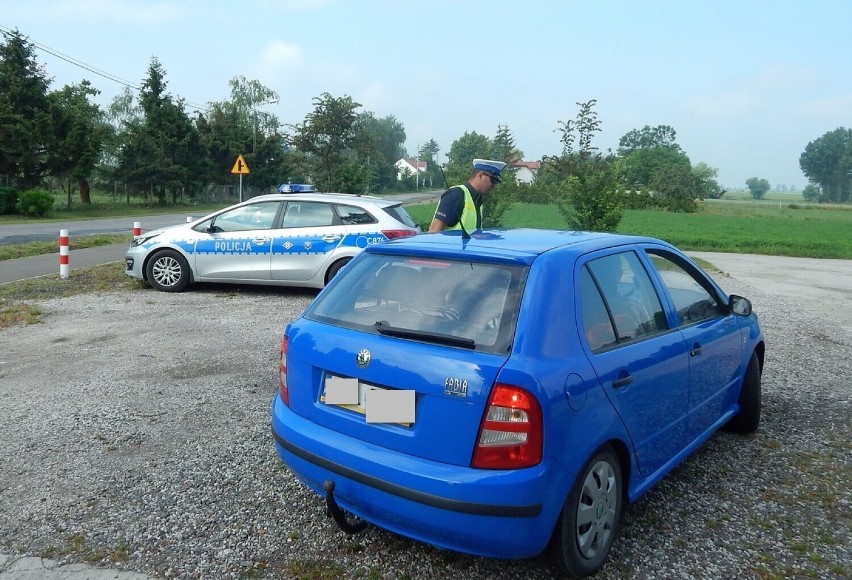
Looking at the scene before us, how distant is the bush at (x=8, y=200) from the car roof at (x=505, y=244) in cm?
3148

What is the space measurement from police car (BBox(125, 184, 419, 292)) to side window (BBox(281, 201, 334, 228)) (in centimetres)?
1

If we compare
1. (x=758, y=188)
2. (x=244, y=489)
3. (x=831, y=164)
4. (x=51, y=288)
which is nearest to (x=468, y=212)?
(x=244, y=489)

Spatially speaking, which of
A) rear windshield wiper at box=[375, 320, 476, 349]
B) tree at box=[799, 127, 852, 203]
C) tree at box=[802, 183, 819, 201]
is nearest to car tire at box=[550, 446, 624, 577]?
rear windshield wiper at box=[375, 320, 476, 349]

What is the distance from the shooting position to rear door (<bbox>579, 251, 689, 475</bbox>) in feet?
10.6

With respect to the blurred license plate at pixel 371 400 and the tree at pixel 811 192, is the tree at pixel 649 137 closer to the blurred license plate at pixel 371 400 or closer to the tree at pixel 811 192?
the tree at pixel 811 192

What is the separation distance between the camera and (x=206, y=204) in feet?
177

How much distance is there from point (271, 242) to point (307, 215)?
0.67 metres

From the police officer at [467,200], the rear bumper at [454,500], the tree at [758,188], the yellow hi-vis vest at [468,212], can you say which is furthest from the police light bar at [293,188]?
the tree at [758,188]

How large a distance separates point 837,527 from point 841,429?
5.81ft

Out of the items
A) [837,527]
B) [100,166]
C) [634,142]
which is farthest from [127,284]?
[634,142]

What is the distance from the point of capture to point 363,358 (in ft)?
10.3

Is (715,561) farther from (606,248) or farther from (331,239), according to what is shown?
(331,239)

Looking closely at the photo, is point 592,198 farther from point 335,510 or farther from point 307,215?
point 335,510

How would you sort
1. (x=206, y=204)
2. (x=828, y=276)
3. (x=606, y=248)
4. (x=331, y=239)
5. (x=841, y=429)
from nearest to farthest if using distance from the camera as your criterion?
(x=606, y=248), (x=841, y=429), (x=331, y=239), (x=828, y=276), (x=206, y=204)
